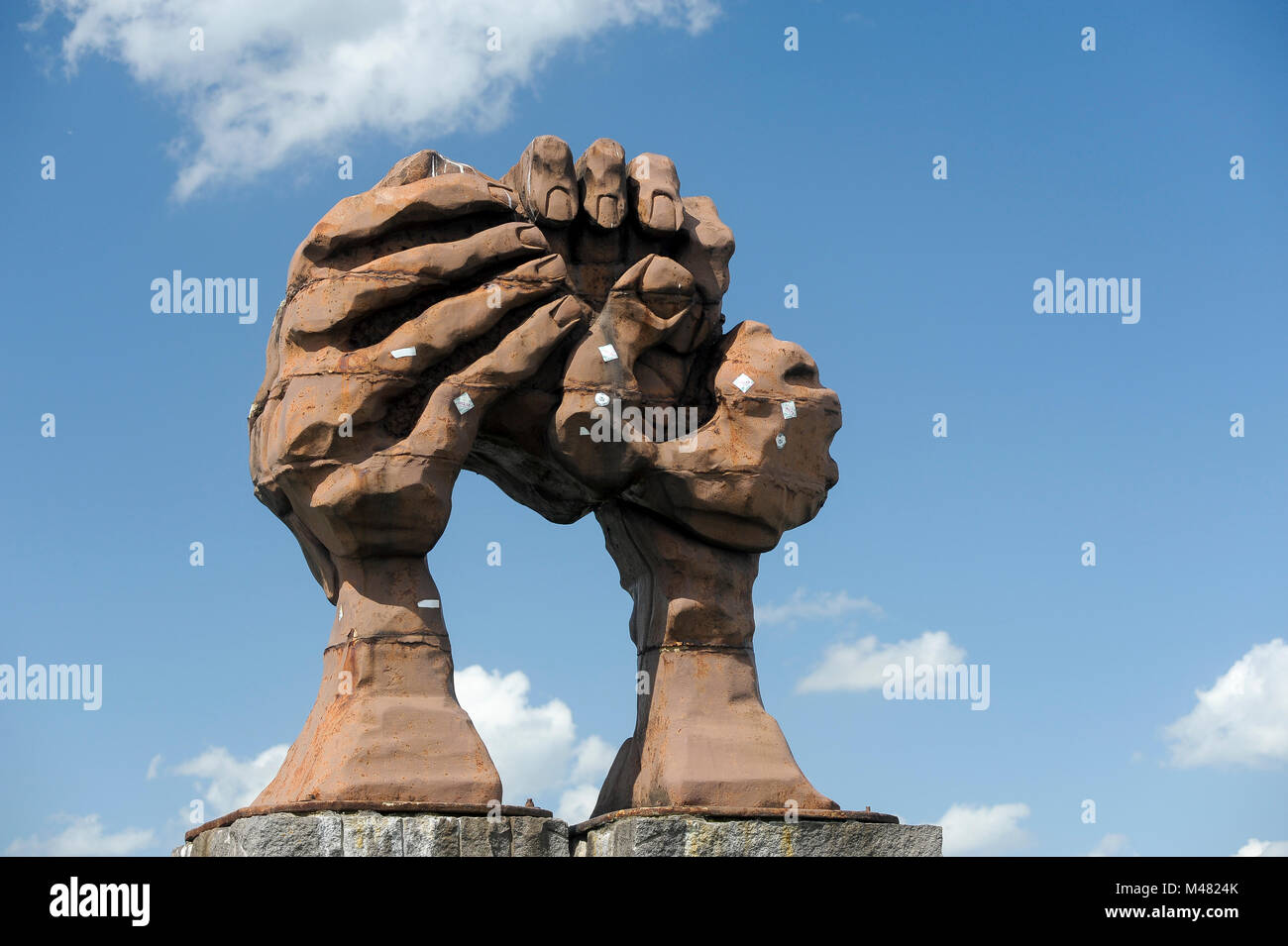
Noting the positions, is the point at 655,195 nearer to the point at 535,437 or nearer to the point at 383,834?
the point at 535,437

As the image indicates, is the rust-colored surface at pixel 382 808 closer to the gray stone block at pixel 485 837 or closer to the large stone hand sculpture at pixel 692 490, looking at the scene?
the gray stone block at pixel 485 837

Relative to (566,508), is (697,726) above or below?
below

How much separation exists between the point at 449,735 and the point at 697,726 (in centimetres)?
154

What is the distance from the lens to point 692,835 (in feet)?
34.6

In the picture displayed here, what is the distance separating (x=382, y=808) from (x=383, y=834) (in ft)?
0.50

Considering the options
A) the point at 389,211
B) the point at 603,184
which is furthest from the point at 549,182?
the point at 389,211

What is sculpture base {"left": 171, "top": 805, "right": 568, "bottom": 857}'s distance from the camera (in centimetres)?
997

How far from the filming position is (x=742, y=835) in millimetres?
10594

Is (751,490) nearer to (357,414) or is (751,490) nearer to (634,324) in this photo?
(634,324)

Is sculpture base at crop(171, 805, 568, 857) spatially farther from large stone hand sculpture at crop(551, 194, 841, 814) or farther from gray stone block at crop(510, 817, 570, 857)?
large stone hand sculpture at crop(551, 194, 841, 814)

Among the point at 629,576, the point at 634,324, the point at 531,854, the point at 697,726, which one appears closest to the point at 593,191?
the point at 634,324

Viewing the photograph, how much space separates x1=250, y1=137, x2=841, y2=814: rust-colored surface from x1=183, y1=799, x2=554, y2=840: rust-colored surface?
118 millimetres

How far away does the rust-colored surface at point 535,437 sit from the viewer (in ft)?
35.1

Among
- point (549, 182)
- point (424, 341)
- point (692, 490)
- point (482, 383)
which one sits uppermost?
point (549, 182)
